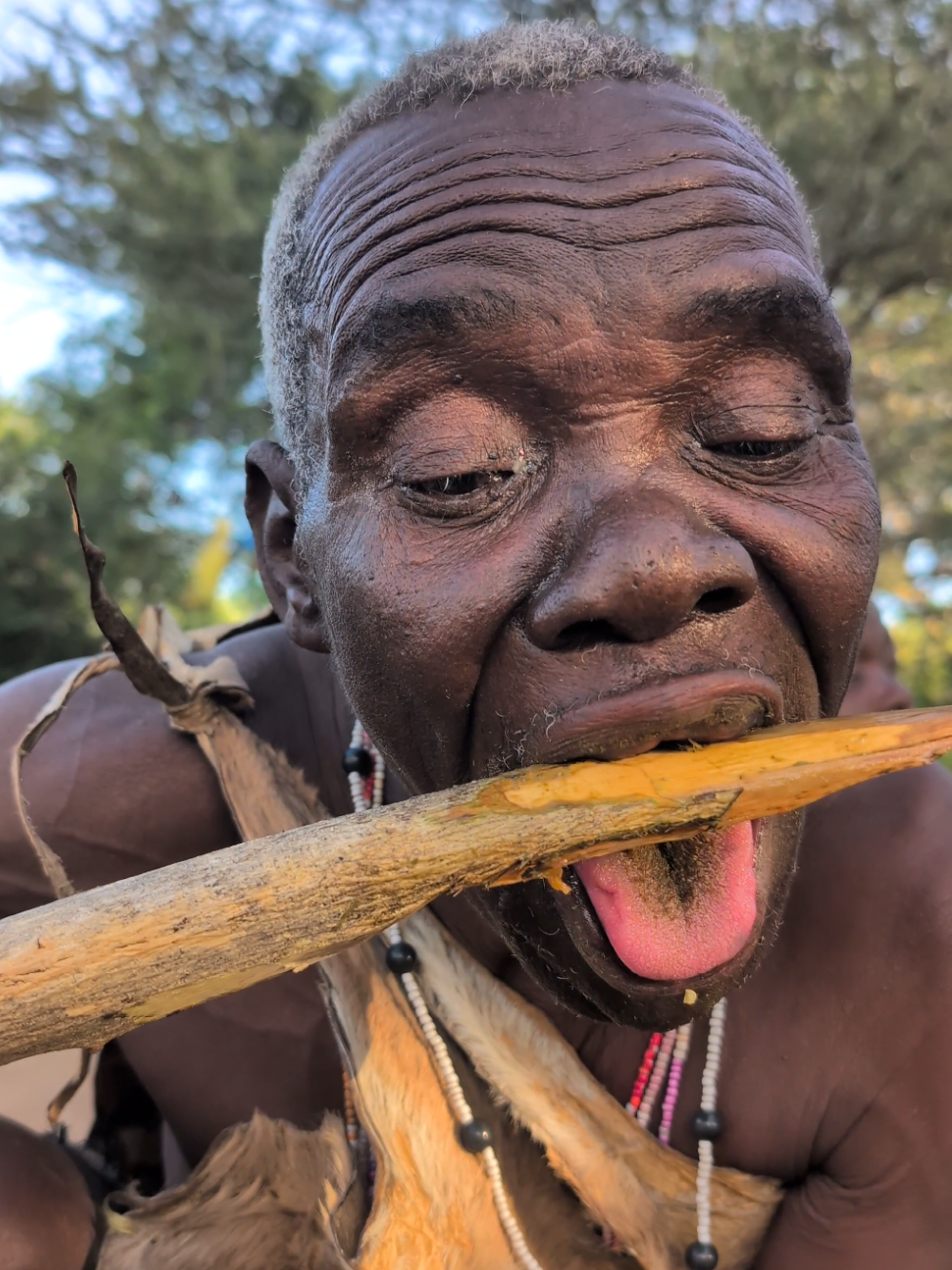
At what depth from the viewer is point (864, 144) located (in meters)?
8.01

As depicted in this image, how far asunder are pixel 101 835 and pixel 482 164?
1.31 meters

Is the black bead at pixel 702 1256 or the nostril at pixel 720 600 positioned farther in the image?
the black bead at pixel 702 1256

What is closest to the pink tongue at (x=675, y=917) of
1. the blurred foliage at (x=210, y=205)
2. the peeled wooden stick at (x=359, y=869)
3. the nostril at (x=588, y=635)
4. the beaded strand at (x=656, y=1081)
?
→ the peeled wooden stick at (x=359, y=869)

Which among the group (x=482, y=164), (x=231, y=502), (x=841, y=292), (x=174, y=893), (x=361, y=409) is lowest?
(x=174, y=893)

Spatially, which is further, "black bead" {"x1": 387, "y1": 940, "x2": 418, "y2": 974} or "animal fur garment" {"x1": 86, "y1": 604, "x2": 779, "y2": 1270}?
"black bead" {"x1": 387, "y1": 940, "x2": 418, "y2": 974}

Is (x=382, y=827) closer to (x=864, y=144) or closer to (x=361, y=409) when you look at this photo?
(x=361, y=409)

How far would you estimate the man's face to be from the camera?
130 cm

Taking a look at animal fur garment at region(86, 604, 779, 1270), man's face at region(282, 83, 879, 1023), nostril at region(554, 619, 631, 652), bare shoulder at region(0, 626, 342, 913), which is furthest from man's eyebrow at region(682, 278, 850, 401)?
bare shoulder at region(0, 626, 342, 913)

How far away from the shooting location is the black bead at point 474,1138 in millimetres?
1693

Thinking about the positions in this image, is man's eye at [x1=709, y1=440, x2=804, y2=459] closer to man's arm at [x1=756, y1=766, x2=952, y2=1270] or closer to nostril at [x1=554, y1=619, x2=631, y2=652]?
nostril at [x1=554, y1=619, x2=631, y2=652]

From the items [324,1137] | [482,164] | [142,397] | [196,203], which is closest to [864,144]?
[196,203]

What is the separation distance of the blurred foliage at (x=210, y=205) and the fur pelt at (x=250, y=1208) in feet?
21.1

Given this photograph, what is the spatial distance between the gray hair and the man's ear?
57mm

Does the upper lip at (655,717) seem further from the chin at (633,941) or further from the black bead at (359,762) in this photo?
the black bead at (359,762)
